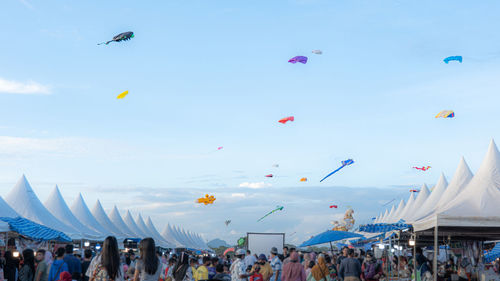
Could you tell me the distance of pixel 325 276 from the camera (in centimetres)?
1455

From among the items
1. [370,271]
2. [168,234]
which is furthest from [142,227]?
[370,271]

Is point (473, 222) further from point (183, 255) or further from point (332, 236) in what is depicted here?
point (332, 236)

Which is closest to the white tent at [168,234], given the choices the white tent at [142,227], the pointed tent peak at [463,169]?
the white tent at [142,227]

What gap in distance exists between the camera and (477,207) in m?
15.5

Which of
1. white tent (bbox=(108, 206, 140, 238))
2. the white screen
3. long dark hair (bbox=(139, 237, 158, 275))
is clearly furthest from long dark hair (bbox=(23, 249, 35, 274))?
white tent (bbox=(108, 206, 140, 238))

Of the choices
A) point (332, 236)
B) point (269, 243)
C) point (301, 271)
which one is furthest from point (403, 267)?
point (269, 243)

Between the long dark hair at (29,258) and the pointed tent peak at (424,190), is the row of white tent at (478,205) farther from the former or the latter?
the pointed tent peak at (424,190)

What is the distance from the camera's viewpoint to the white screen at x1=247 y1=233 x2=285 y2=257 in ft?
98.4

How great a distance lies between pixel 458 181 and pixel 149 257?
20.8 m

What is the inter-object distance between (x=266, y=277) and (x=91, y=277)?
781 centimetres

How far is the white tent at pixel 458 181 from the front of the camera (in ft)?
80.9

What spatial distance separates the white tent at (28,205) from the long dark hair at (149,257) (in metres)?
25.7

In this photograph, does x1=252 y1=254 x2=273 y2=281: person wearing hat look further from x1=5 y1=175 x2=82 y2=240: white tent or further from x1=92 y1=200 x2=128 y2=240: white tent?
x1=92 y1=200 x2=128 y2=240: white tent

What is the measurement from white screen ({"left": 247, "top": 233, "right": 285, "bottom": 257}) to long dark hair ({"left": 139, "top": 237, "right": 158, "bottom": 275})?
873 inches
